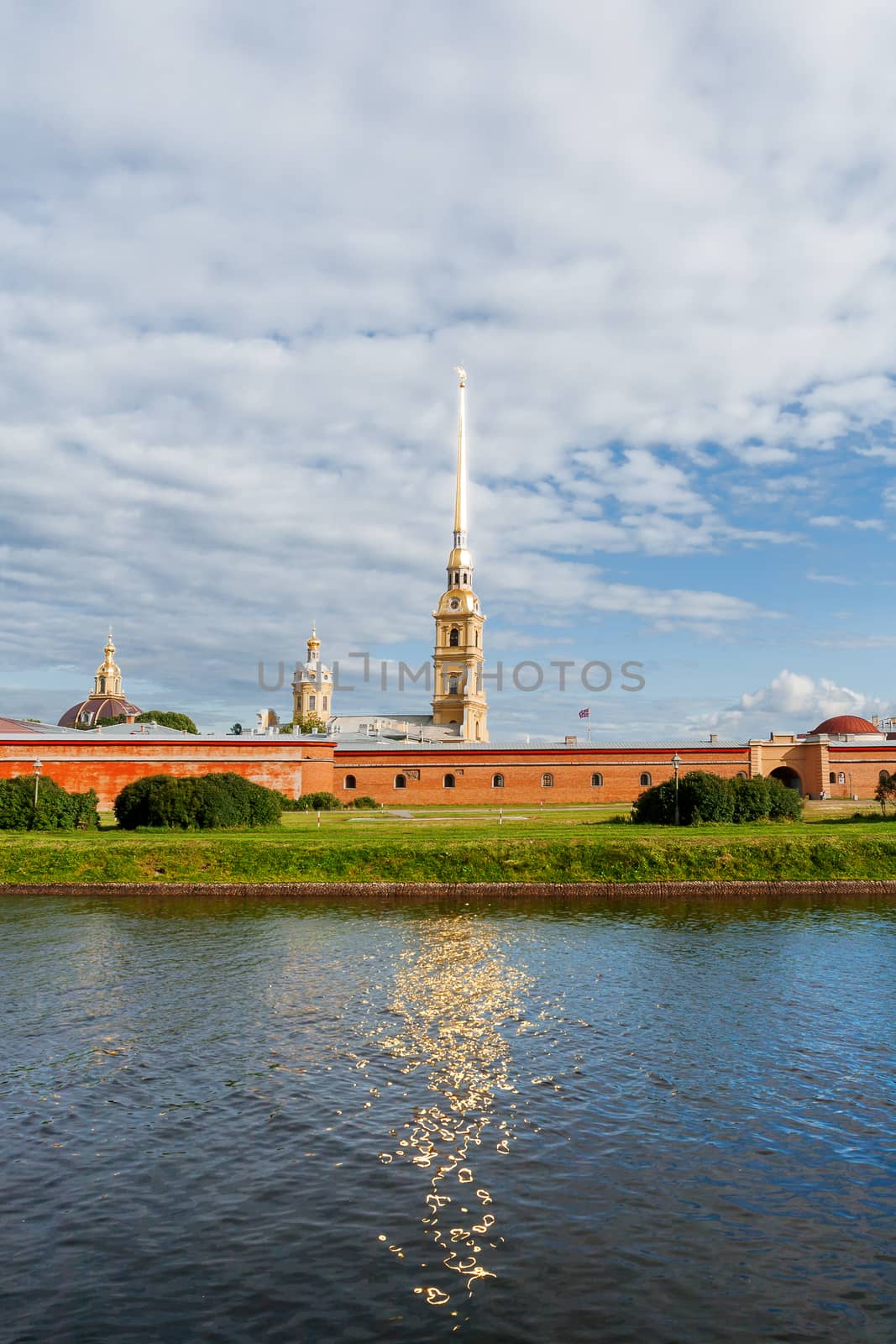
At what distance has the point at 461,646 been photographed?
88000 millimetres

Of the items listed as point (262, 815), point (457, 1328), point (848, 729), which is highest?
point (848, 729)

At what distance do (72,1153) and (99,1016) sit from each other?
18.2ft

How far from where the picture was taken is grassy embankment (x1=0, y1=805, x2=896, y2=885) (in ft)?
101

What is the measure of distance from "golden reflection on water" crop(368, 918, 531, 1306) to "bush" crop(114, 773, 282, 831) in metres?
20.2

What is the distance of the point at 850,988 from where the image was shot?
1745cm

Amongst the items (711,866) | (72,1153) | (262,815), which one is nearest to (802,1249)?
(72,1153)

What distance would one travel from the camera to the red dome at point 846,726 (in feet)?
238

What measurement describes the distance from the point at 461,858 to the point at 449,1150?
2100cm

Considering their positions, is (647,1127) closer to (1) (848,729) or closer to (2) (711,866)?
(2) (711,866)

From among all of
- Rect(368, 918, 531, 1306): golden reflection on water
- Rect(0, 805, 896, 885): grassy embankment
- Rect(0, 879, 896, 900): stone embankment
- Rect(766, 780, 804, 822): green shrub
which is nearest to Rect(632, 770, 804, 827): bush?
Rect(766, 780, 804, 822): green shrub

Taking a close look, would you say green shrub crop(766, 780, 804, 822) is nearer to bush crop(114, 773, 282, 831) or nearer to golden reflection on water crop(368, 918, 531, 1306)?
bush crop(114, 773, 282, 831)

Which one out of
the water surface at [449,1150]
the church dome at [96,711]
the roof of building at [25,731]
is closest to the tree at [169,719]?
the church dome at [96,711]

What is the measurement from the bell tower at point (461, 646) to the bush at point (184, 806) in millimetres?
42828

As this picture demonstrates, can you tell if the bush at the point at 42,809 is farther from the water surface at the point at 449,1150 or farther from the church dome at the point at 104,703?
the church dome at the point at 104,703
